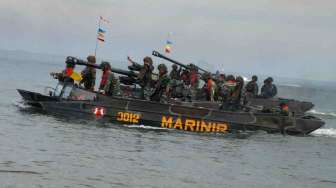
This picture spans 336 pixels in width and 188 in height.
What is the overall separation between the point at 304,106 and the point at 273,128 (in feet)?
42.4

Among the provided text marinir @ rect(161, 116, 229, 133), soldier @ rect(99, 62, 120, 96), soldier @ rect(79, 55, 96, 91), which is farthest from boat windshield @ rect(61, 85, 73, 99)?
text marinir @ rect(161, 116, 229, 133)

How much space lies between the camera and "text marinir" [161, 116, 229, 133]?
2927 centimetres

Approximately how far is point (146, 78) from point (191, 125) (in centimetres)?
298

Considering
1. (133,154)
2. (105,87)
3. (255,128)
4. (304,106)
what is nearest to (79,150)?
(133,154)

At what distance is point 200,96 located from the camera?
32781 mm

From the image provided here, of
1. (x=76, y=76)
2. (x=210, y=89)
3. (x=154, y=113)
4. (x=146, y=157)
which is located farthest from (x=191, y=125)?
(x=146, y=157)

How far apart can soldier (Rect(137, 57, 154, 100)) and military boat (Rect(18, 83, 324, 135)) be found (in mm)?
1499

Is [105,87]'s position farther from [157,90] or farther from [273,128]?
[273,128]

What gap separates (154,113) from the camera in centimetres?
2909

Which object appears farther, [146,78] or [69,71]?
[69,71]

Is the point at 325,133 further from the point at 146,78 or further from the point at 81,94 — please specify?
the point at 81,94

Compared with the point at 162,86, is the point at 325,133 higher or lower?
lower

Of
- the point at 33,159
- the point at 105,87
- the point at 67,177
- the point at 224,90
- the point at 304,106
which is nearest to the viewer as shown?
the point at 67,177

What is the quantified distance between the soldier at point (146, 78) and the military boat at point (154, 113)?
1.50m
